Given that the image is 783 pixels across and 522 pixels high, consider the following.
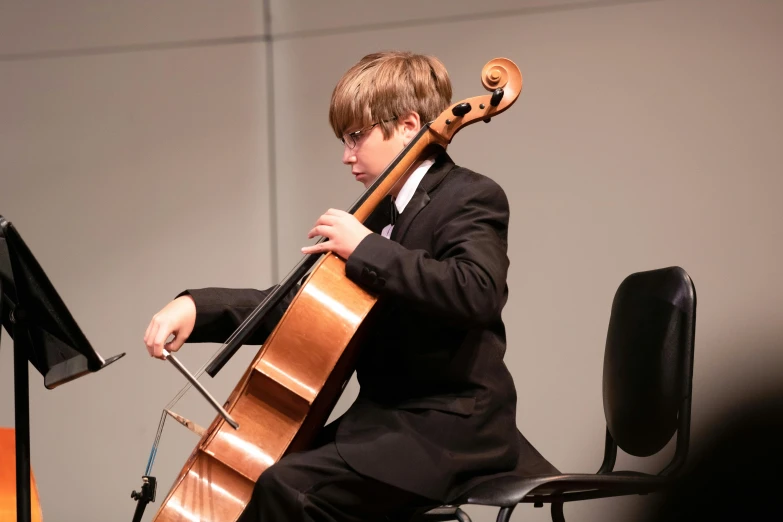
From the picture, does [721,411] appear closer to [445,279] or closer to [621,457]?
[621,457]

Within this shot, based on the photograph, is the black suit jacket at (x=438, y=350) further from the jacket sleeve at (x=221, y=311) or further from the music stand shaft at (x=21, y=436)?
the music stand shaft at (x=21, y=436)

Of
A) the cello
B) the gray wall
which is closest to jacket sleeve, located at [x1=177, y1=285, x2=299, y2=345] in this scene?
the cello

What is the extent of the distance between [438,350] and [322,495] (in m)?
0.32

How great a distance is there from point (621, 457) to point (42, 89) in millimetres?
2289

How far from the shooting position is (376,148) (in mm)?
1616

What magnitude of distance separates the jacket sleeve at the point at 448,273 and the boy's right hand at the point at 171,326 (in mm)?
369

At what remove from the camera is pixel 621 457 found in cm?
236

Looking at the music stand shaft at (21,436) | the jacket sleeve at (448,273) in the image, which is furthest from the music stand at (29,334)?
the jacket sleeve at (448,273)

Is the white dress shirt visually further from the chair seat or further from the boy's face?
the chair seat

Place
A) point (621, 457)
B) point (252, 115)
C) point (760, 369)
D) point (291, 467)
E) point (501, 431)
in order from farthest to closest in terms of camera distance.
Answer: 1. point (252, 115)
2. point (621, 457)
3. point (760, 369)
4. point (501, 431)
5. point (291, 467)

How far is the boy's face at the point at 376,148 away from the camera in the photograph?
1.61 metres

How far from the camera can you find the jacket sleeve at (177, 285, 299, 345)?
1627 millimetres

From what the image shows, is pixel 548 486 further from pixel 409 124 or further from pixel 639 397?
pixel 409 124

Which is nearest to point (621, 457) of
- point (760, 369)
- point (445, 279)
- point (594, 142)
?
point (760, 369)
